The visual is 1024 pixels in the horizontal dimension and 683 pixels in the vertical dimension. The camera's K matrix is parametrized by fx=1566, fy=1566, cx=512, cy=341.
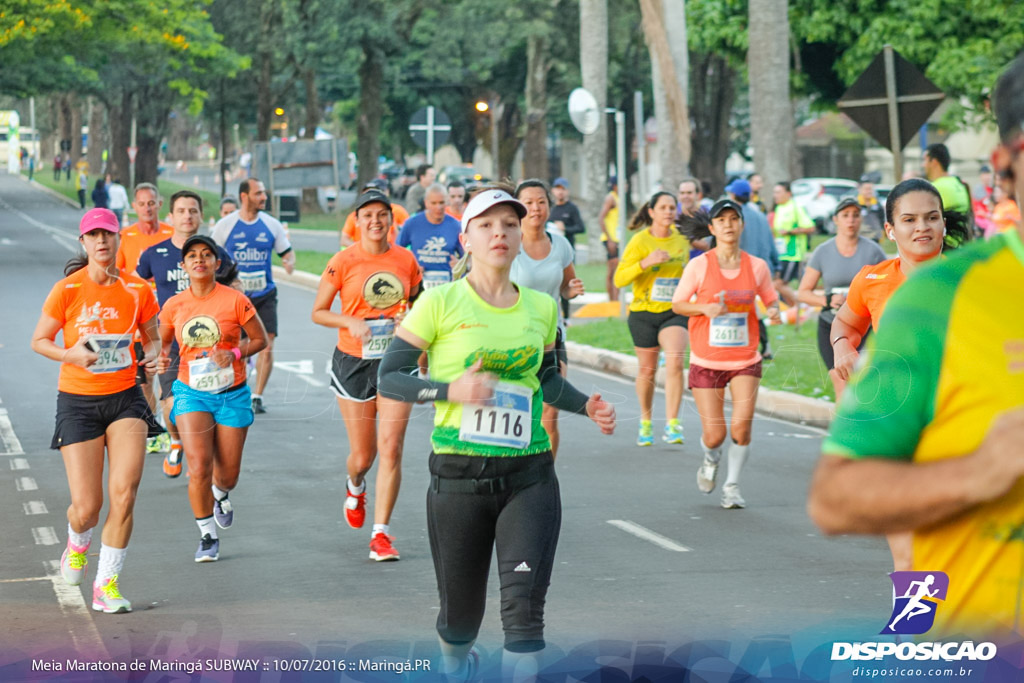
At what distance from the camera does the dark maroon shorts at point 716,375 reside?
951 cm

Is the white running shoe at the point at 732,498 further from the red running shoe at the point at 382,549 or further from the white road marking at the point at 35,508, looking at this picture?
the white road marking at the point at 35,508

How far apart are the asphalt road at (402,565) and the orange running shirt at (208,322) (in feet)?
3.42

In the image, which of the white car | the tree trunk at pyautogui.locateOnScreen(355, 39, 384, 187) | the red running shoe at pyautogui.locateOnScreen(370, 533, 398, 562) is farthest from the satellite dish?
the tree trunk at pyautogui.locateOnScreen(355, 39, 384, 187)

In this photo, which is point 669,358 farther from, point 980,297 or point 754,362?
point 980,297

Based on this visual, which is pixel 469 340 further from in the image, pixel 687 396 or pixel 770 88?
pixel 770 88

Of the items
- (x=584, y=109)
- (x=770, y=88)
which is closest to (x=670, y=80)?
(x=770, y=88)

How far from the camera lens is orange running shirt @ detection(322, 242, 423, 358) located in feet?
28.2

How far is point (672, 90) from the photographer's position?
22250 millimetres

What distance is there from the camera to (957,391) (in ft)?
6.75

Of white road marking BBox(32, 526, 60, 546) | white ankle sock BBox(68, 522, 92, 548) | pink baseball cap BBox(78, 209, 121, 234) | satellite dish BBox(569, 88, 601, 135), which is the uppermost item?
satellite dish BBox(569, 88, 601, 135)

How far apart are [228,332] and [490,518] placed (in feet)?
11.7

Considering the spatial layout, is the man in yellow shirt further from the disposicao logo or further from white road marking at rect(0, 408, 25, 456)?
white road marking at rect(0, 408, 25, 456)

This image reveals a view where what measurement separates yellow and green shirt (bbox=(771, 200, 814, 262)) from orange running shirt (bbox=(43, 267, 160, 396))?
14.2m

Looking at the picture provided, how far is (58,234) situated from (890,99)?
35.3 meters
